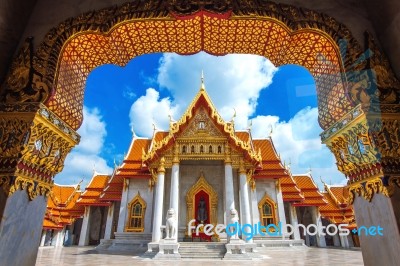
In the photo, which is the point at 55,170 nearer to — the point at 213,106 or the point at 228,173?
the point at 228,173

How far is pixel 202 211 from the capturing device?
489 inches

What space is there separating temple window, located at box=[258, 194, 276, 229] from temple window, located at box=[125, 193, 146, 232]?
642 cm

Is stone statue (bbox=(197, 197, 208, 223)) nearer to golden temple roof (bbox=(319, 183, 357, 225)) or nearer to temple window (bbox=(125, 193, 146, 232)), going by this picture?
temple window (bbox=(125, 193, 146, 232))

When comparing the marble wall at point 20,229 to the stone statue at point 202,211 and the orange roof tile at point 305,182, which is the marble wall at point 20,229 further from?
the orange roof tile at point 305,182

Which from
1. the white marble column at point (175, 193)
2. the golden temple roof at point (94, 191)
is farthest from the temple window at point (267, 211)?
the golden temple roof at point (94, 191)

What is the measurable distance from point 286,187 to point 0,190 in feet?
52.1

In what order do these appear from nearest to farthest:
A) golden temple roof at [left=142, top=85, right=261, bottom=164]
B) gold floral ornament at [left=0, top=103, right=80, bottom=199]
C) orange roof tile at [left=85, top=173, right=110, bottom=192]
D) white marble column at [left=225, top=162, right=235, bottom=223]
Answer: gold floral ornament at [left=0, top=103, right=80, bottom=199] → white marble column at [left=225, top=162, right=235, bottom=223] → golden temple roof at [left=142, top=85, right=261, bottom=164] → orange roof tile at [left=85, top=173, right=110, bottom=192]

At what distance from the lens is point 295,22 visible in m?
2.84

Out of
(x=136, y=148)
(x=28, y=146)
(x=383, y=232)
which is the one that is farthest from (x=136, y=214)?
(x=383, y=232)

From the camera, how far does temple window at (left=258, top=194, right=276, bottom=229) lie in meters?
13.9

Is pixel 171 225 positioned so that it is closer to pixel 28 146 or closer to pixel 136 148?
pixel 136 148

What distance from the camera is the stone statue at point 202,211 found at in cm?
1229

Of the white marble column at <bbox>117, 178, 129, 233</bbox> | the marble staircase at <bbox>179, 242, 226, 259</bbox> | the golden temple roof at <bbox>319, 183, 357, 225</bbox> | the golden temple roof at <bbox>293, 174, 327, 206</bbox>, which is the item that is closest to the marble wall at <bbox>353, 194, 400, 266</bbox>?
the marble staircase at <bbox>179, 242, 226, 259</bbox>

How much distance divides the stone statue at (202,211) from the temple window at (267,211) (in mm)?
3440
